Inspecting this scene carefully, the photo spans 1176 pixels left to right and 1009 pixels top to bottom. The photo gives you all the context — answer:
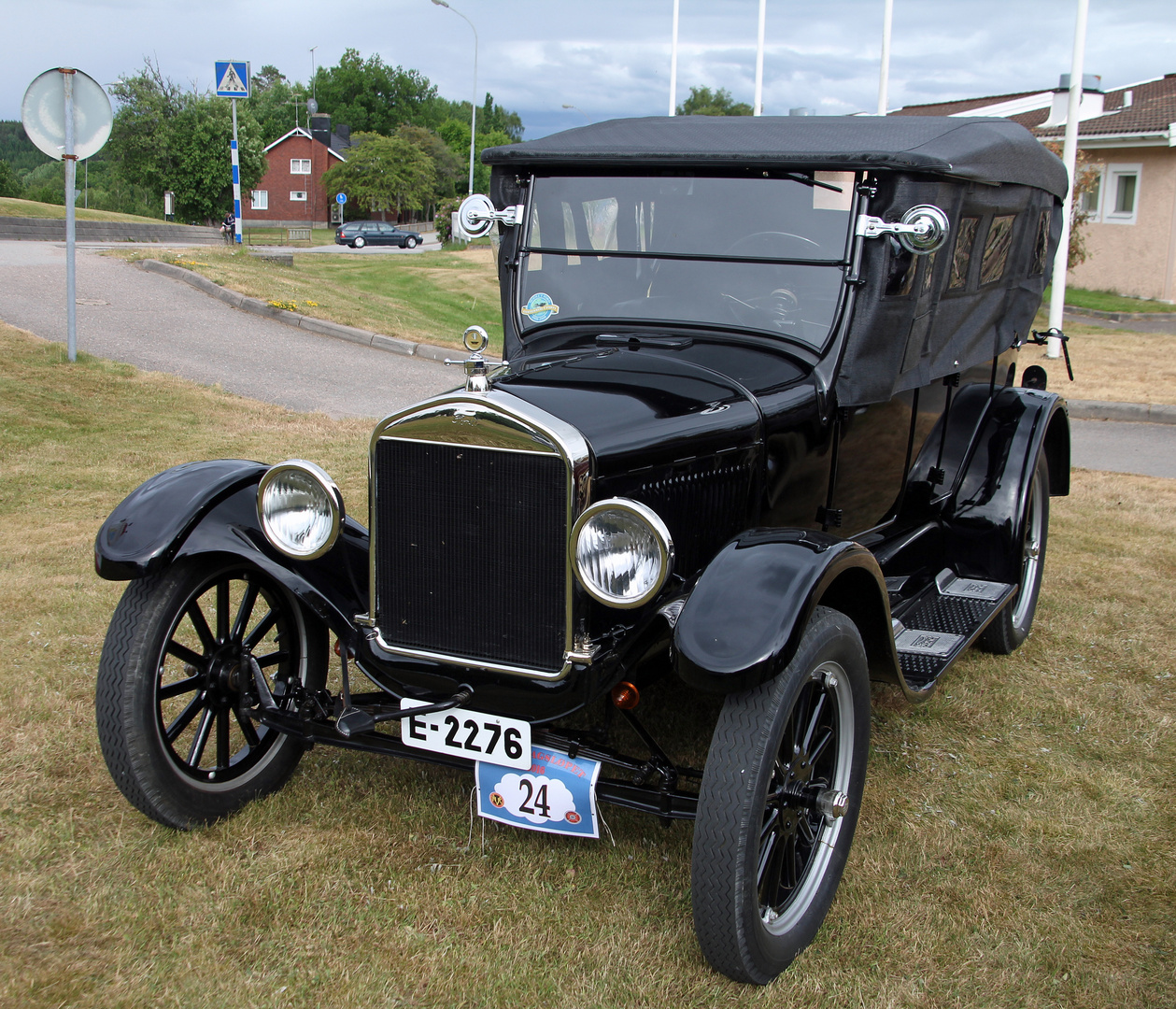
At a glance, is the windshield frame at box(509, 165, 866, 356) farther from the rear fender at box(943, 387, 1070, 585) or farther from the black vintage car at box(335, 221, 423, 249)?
the black vintage car at box(335, 221, 423, 249)

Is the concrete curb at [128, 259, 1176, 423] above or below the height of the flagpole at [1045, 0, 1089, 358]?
below

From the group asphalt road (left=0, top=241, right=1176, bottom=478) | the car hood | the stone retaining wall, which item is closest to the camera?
the car hood

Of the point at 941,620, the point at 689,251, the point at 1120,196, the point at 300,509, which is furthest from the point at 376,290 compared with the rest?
the point at 300,509

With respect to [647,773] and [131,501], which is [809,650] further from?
[131,501]

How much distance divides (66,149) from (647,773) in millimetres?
7862

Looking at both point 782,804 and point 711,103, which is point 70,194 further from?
point 711,103

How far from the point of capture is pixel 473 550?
106 inches

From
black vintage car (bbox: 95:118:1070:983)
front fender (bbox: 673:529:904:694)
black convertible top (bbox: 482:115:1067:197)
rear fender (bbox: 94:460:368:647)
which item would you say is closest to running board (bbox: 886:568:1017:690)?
black vintage car (bbox: 95:118:1070:983)

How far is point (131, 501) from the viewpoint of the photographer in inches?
118

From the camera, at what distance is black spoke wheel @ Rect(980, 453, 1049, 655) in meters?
4.52

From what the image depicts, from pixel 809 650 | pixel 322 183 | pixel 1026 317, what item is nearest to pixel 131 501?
pixel 809 650

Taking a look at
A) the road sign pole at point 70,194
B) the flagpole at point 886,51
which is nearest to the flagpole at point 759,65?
the flagpole at point 886,51

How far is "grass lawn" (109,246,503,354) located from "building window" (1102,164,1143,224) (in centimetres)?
1363

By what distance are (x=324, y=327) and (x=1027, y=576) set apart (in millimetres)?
10129
